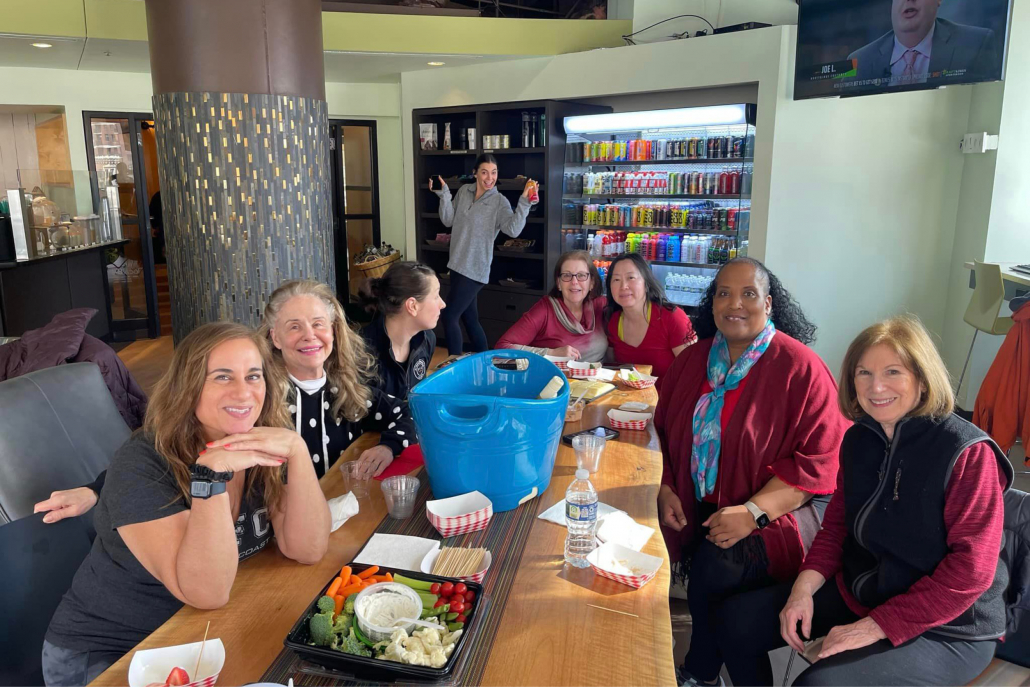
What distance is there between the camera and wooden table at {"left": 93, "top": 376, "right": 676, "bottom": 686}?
4.00 feet

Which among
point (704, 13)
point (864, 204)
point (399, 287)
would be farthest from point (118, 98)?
point (864, 204)

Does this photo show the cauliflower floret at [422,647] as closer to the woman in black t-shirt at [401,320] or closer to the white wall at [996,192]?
the woman in black t-shirt at [401,320]

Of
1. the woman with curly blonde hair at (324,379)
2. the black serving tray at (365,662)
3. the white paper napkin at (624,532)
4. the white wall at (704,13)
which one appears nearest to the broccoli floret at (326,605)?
the black serving tray at (365,662)

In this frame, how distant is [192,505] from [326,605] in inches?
14.0

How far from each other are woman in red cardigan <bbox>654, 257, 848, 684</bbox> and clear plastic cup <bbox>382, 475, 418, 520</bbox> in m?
1.00

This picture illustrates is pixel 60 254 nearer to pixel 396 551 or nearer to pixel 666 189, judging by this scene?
pixel 666 189

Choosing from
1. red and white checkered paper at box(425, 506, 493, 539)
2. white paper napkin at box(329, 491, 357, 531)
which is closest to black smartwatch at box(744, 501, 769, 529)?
red and white checkered paper at box(425, 506, 493, 539)

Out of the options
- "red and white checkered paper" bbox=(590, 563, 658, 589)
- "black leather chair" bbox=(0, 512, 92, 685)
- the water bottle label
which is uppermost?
the water bottle label

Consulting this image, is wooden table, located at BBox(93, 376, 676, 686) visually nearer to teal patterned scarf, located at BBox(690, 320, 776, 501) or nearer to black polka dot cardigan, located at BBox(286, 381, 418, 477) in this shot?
black polka dot cardigan, located at BBox(286, 381, 418, 477)

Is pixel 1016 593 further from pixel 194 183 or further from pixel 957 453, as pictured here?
pixel 194 183

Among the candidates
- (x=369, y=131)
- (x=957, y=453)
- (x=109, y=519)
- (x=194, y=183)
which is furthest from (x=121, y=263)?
(x=957, y=453)

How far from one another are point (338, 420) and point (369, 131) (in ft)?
21.1

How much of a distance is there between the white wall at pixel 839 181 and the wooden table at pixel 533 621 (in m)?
3.94

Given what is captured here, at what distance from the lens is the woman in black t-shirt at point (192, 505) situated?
55.3 inches
